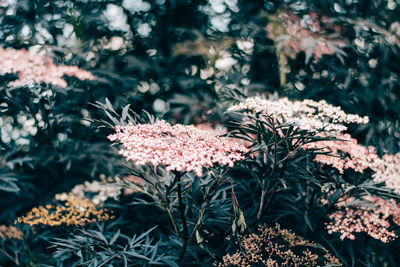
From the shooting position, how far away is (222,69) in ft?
6.05

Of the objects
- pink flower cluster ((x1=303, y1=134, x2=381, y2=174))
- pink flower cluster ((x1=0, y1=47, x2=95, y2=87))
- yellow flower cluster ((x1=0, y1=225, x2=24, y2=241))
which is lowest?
yellow flower cluster ((x1=0, y1=225, x2=24, y2=241))

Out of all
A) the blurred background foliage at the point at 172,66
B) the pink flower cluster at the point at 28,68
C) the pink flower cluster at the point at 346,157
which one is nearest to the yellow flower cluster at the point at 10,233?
the blurred background foliage at the point at 172,66

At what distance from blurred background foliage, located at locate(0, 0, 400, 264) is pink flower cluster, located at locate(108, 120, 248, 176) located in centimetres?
77

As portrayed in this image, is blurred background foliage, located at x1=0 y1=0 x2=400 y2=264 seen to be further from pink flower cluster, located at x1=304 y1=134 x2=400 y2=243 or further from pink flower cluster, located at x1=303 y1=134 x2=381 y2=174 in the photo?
pink flower cluster, located at x1=303 y1=134 x2=381 y2=174

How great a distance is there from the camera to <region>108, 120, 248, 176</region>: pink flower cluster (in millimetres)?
673

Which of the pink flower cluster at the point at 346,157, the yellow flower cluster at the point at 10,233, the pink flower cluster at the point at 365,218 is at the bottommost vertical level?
the yellow flower cluster at the point at 10,233

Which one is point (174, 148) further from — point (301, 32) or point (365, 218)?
point (301, 32)

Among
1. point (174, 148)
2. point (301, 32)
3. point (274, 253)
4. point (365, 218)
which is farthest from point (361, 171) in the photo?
point (301, 32)

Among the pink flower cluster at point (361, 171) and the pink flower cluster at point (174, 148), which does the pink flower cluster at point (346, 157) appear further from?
the pink flower cluster at point (174, 148)

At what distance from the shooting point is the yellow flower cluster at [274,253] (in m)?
0.97

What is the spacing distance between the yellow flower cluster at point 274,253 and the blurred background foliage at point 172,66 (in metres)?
0.73

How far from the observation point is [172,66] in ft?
6.01

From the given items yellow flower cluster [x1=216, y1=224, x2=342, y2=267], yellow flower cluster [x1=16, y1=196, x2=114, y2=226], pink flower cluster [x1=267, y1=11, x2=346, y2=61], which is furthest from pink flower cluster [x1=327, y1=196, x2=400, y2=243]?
yellow flower cluster [x1=16, y1=196, x2=114, y2=226]

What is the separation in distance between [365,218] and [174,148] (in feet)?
2.91
